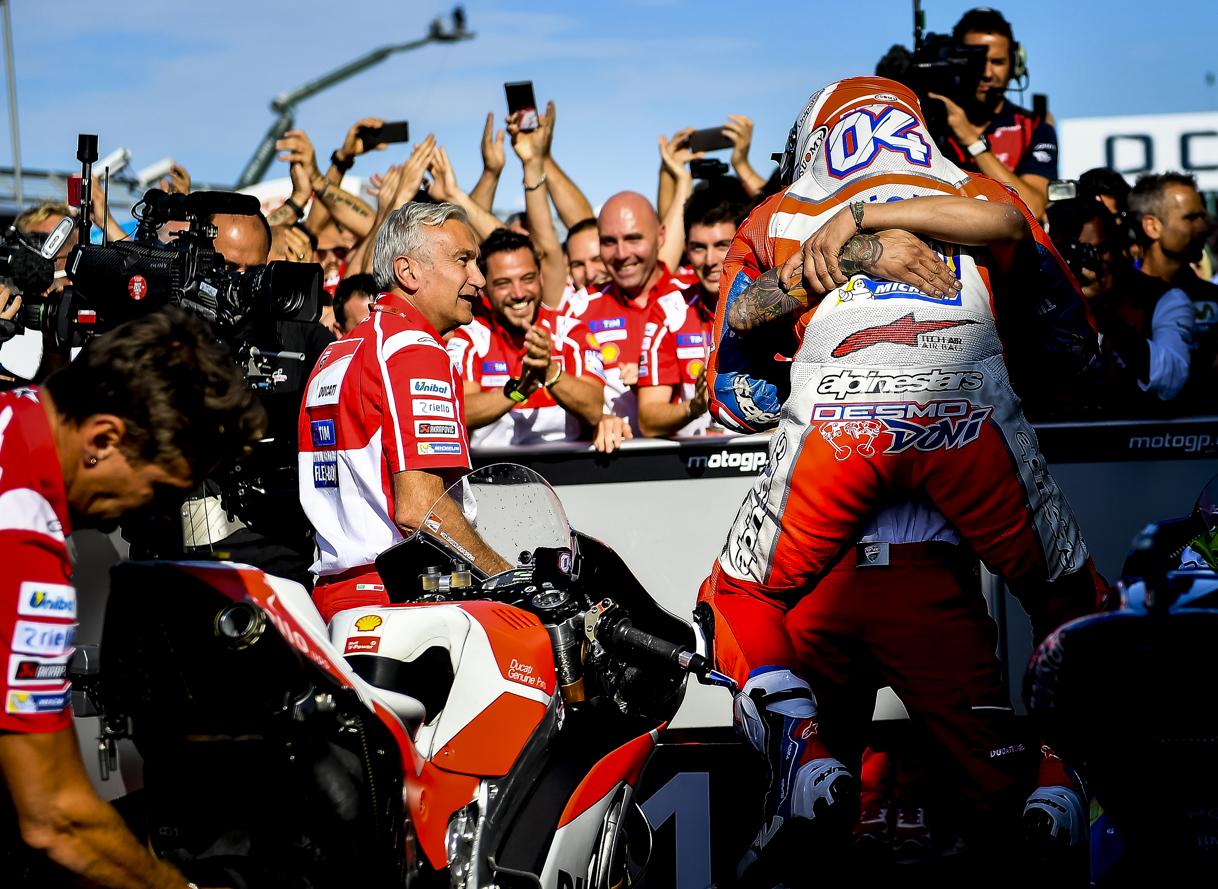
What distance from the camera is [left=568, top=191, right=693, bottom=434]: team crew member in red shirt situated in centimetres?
642

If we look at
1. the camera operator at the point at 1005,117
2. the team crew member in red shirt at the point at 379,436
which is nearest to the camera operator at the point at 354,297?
the team crew member in red shirt at the point at 379,436

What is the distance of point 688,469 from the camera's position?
17.3 ft

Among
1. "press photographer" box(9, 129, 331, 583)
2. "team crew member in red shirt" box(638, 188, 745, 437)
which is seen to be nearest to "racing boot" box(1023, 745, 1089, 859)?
"press photographer" box(9, 129, 331, 583)

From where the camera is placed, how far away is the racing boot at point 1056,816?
3062mm

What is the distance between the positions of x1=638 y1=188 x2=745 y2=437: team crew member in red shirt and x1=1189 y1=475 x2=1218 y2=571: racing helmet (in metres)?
2.81

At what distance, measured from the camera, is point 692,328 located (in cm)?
607

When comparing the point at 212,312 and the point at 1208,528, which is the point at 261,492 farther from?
the point at 1208,528

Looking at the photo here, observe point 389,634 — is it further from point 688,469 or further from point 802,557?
point 688,469

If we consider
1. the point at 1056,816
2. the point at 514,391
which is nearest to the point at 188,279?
the point at 514,391

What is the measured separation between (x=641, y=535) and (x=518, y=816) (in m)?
2.36

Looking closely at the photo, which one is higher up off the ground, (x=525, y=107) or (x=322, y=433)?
(x=525, y=107)

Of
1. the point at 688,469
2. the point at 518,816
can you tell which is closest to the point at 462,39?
the point at 688,469

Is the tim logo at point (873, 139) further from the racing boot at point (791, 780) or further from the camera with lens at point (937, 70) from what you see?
the camera with lens at point (937, 70)

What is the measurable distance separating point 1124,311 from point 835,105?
3052 millimetres
